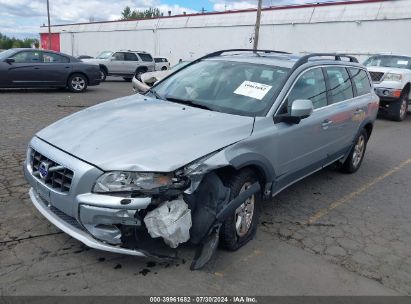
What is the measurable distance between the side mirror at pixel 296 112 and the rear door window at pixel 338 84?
3.90 feet

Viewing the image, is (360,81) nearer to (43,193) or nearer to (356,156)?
(356,156)

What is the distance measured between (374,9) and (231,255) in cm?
2441

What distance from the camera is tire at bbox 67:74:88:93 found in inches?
578

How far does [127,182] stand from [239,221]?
1.17 metres

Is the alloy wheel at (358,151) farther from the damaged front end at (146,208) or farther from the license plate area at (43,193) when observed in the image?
the license plate area at (43,193)

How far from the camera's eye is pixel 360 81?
20.2 ft

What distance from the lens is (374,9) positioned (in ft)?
79.3

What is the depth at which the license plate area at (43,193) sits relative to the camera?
3.34m

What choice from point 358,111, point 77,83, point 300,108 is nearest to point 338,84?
point 358,111

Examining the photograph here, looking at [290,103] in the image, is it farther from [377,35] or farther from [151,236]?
[377,35]

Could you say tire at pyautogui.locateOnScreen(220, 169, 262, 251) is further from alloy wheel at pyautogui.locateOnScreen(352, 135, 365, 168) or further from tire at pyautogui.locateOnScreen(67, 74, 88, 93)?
tire at pyautogui.locateOnScreen(67, 74, 88, 93)

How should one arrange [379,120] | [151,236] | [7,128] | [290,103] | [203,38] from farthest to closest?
[203,38] → [379,120] → [7,128] → [290,103] → [151,236]

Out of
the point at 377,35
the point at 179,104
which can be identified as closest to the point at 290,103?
the point at 179,104

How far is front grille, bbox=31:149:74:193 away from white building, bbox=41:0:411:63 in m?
23.6
